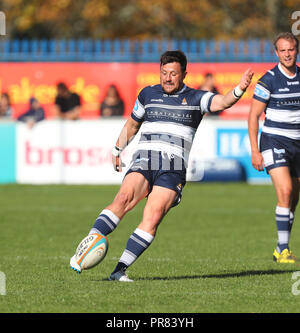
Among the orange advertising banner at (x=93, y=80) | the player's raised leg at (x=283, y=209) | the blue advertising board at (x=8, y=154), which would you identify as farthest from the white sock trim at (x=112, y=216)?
the orange advertising banner at (x=93, y=80)

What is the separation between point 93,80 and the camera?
24.7m

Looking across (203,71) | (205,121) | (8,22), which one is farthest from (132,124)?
(8,22)

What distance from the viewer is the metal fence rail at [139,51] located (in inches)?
922

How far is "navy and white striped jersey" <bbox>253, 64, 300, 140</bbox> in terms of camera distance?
941 cm

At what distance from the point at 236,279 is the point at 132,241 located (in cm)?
107

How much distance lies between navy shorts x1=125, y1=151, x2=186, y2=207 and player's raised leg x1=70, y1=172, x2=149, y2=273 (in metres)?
0.07

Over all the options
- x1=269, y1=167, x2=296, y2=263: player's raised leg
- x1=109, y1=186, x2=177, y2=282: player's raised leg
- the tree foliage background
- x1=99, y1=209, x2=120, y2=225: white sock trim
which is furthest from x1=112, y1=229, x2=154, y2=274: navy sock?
the tree foliage background

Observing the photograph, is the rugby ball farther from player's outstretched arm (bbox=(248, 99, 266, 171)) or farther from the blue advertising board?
the blue advertising board

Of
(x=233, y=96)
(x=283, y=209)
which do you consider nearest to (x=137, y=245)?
(x=233, y=96)

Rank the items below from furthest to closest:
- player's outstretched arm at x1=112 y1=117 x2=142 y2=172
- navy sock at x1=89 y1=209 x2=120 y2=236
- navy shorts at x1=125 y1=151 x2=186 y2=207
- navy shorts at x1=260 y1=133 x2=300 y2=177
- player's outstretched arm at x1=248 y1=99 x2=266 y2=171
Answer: navy shorts at x1=260 y1=133 x2=300 y2=177 → player's outstretched arm at x1=248 y1=99 x2=266 y2=171 → player's outstretched arm at x1=112 y1=117 x2=142 y2=172 → navy shorts at x1=125 y1=151 x2=186 y2=207 → navy sock at x1=89 y1=209 x2=120 y2=236

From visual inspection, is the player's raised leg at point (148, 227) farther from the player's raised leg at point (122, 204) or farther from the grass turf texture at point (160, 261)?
the grass turf texture at point (160, 261)

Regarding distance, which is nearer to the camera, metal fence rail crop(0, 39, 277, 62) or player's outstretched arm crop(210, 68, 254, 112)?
player's outstretched arm crop(210, 68, 254, 112)

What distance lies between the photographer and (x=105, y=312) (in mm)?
6359
